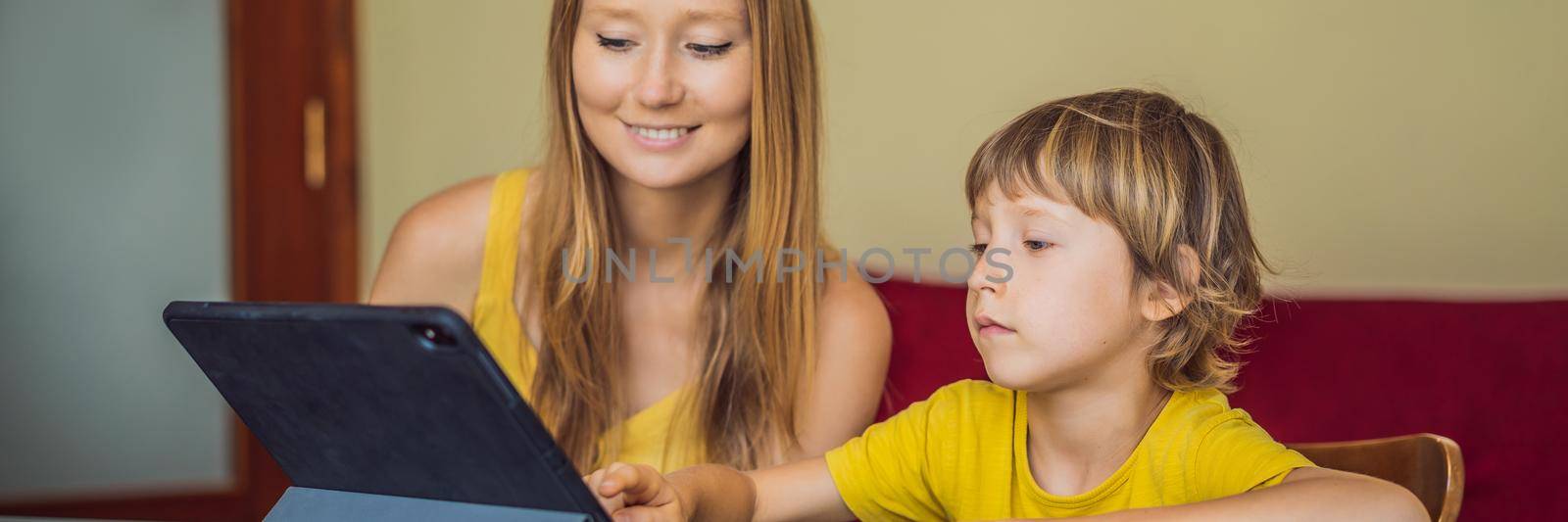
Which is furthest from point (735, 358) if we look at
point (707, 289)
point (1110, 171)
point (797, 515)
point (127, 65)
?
point (127, 65)

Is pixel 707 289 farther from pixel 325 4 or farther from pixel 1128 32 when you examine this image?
pixel 325 4

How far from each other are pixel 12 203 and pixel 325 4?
28.8 inches

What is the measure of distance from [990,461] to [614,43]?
584 millimetres

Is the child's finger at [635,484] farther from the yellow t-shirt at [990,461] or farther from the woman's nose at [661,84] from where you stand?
the woman's nose at [661,84]


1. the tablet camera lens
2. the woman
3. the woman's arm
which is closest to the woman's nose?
the woman

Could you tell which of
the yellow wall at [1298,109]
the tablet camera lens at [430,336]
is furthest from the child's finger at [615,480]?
the yellow wall at [1298,109]

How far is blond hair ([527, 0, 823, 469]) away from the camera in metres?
1.50

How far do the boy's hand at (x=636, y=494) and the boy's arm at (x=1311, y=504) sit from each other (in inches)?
11.5

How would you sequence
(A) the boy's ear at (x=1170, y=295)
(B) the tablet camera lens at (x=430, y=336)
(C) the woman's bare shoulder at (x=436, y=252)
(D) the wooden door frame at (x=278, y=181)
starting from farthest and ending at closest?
(D) the wooden door frame at (x=278, y=181) → (C) the woman's bare shoulder at (x=436, y=252) → (A) the boy's ear at (x=1170, y=295) → (B) the tablet camera lens at (x=430, y=336)

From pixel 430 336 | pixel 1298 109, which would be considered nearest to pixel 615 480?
pixel 430 336

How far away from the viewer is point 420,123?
2.87 metres

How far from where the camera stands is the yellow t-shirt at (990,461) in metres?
1.02

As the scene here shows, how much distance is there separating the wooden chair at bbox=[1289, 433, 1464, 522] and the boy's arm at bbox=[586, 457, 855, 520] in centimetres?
37

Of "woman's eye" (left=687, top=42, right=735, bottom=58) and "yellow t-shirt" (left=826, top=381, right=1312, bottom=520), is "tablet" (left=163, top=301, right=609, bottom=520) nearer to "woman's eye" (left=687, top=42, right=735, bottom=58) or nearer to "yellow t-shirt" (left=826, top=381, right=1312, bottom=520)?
"yellow t-shirt" (left=826, top=381, right=1312, bottom=520)
